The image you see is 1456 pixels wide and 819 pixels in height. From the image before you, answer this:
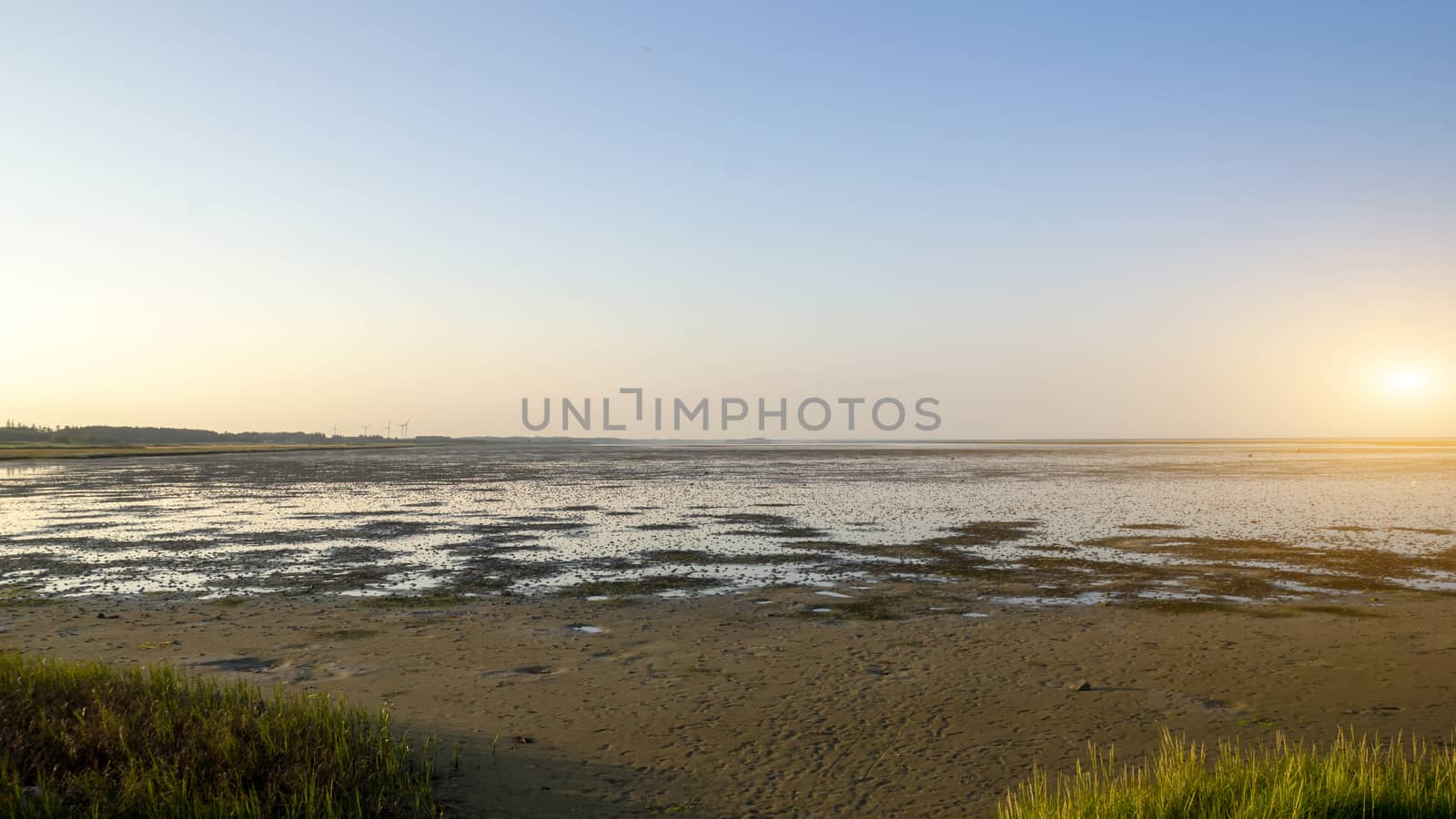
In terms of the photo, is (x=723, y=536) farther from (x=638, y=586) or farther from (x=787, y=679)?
(x=787, y=679)

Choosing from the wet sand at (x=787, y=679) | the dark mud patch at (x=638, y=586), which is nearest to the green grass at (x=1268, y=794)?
the wet sand at (x=787, y=679)

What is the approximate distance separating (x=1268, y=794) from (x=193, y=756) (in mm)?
8414

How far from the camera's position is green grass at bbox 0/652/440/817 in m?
6.83

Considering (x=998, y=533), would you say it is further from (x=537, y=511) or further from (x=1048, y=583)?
(x=537, y=511)

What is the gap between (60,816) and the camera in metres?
6.67

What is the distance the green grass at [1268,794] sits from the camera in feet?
20.8

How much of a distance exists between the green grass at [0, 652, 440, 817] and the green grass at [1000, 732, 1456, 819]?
5.01 m

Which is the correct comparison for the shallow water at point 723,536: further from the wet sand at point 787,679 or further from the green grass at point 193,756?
the green grass at point 193,756

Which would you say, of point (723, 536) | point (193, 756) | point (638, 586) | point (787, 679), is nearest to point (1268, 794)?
point (787, 679)

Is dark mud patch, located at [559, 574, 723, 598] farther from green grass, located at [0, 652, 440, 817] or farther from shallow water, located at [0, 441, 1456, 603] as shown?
green grass, located at [0, 652, 440, 817]

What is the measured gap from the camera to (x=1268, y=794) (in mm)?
6520

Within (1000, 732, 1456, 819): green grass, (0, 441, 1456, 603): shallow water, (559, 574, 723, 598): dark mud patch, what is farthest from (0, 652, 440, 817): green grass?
(0, 441, 1456, 603): shallow water

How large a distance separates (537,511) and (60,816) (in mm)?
26673

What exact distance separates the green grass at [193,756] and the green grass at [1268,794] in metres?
5.01
